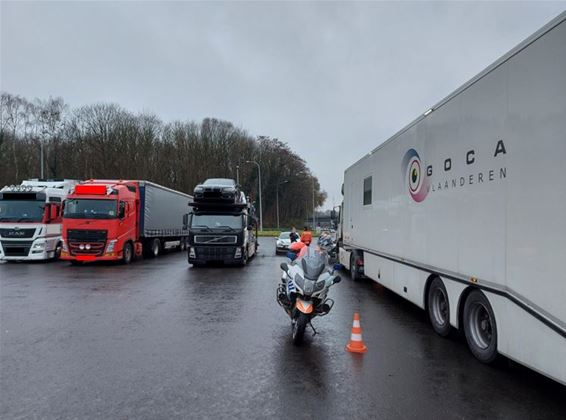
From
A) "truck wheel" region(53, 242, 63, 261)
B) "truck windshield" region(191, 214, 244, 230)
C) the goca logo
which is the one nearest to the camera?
the goca logo

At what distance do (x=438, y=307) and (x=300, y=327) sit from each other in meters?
2.22

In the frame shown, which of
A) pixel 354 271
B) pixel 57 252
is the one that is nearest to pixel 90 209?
pixel 57 252

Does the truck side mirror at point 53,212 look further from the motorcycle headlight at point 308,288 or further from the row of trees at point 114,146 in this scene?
the row of trees at point 114,146

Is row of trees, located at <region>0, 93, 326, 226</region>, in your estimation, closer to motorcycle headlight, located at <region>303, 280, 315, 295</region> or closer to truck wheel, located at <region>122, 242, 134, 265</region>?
truck wheel, located at <region>122, 242, 134, 265</region>

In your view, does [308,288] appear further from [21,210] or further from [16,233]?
[21,210]

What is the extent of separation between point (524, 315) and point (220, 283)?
956 cm

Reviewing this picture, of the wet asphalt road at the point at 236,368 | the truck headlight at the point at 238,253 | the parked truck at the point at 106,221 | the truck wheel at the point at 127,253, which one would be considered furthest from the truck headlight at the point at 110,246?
the wet asphalt road at the point at 236,368

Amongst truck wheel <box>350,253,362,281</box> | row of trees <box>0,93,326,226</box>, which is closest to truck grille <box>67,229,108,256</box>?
truck wheel <box>350,253,362,281</box>

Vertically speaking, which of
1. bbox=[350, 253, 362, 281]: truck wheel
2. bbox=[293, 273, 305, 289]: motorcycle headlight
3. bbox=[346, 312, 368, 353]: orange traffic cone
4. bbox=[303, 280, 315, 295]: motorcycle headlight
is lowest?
bbox=[346, 312, 368, 353]: orange traffic cone

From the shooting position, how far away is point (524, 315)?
419 cm

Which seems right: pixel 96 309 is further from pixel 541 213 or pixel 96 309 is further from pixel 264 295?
pixel 541 213

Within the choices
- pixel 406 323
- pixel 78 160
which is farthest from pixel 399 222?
pixel 78 160

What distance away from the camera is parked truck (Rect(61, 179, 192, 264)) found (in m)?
17.0

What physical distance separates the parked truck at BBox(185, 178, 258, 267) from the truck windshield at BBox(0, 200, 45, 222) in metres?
6.57
